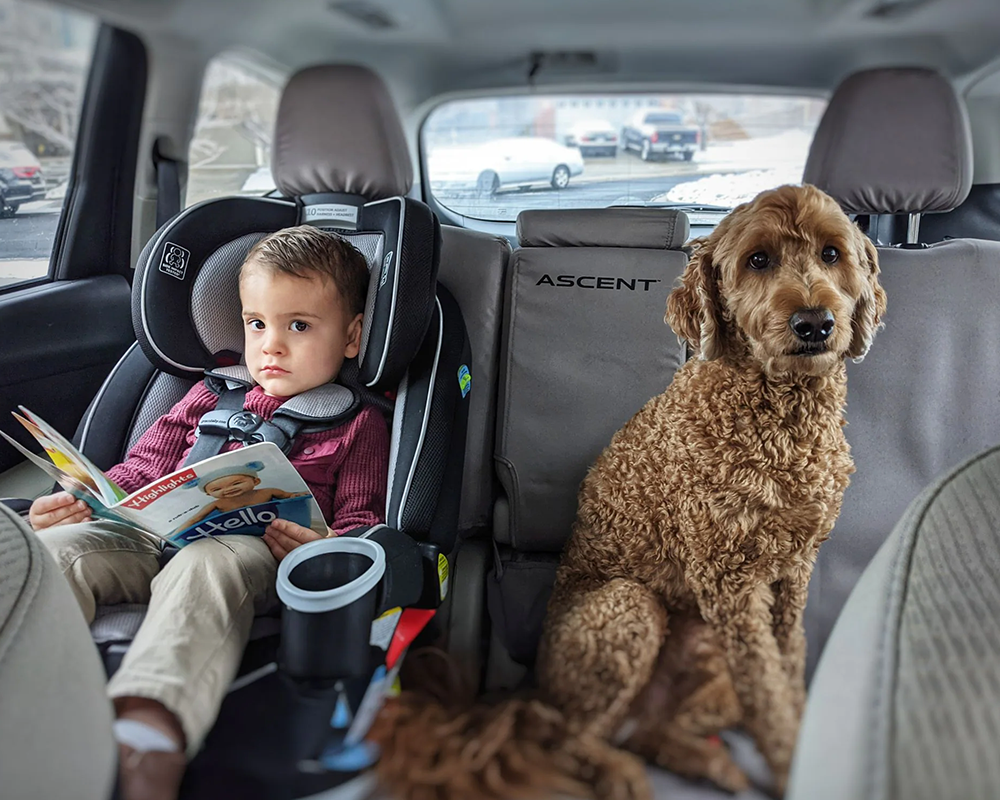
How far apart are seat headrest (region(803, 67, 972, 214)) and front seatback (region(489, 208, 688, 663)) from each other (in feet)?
0.91

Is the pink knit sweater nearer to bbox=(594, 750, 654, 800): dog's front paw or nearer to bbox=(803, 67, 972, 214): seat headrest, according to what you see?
bbox=(594, 750, 654, 800): dog's front paw

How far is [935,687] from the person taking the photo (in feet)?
2.16

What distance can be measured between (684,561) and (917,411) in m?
0.57

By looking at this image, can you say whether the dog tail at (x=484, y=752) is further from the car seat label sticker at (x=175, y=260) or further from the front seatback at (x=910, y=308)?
the car seat label sticker at (x=175, y=260)

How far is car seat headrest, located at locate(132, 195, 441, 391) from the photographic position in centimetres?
135

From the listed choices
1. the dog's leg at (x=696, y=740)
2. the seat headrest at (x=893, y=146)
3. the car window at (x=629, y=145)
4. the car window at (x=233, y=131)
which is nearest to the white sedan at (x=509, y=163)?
the car window at (x=629, y=145)

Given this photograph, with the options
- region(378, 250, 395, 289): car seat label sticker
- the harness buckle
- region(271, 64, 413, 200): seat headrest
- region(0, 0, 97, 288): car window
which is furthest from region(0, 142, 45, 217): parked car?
region(378, 250, 395, 289): car seat label sticker

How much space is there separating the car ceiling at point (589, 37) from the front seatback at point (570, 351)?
0.28 meters

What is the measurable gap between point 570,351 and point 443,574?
588 mm

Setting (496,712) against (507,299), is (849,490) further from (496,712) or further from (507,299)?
(507,299)

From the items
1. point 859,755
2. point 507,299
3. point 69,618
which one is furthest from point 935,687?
point 507,299

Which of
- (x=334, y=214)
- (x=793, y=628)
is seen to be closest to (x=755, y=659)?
(x=793, y=628)

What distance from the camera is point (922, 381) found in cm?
128

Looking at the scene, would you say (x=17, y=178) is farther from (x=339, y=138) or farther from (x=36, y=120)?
(x=339, y=138)
